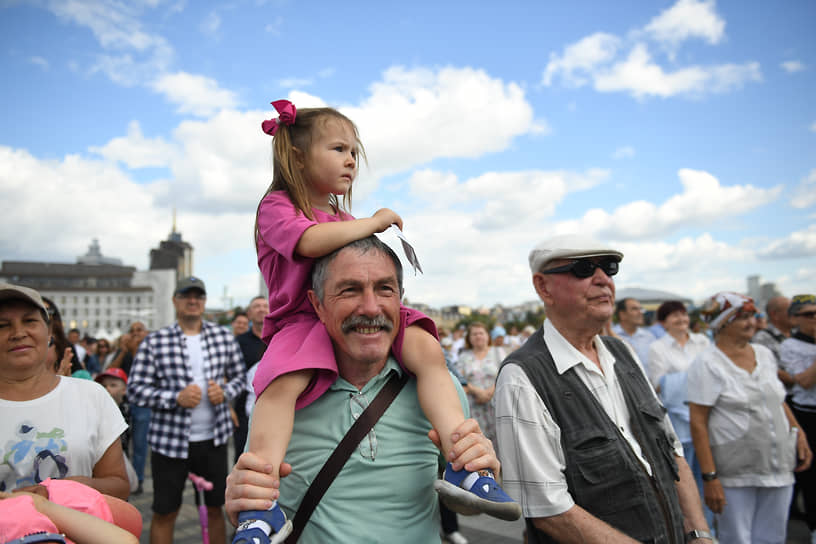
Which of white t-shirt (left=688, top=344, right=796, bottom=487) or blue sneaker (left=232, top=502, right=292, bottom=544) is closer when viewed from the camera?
blue sneaker (left=232, top=502, right=292, bottom=544)

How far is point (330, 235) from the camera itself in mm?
1803

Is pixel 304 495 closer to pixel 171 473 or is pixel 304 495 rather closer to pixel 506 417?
pixel 506 417

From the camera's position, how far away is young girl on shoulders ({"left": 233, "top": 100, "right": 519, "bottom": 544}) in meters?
1.61

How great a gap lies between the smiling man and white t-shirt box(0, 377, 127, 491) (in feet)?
4.14

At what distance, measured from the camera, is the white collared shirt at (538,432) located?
232 cm

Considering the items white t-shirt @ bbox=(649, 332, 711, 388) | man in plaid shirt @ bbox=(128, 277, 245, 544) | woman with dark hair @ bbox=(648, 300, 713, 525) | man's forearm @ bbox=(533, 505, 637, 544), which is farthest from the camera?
white t-shirt @ bbox=(649, 332, 711, 388)

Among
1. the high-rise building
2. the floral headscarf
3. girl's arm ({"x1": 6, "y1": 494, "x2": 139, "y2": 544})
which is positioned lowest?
girl's arm ({"x1": 6, "y1": 494, "x2": 139, "y2": 544})

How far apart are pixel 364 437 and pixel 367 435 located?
1cm

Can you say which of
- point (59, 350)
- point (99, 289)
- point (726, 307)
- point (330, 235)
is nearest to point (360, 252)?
point (330, 235)

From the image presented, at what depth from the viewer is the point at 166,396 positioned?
14.9ft

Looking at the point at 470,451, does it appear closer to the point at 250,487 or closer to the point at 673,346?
the point at 250,487

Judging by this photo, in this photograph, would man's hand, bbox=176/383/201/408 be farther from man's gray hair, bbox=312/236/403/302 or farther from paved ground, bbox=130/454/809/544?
man's gray hair, bbox=312/236/403/302

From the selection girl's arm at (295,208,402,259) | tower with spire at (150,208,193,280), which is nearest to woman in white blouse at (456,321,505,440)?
girl's arm at (295,208,402,259)

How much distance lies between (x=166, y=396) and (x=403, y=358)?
3437mm
